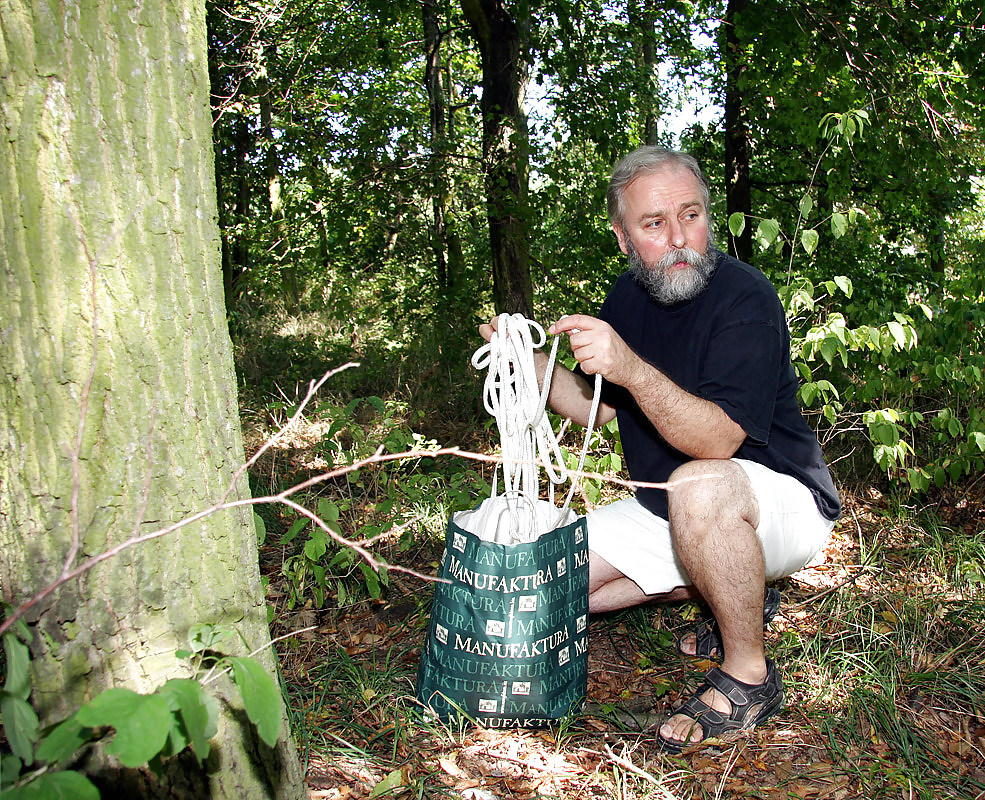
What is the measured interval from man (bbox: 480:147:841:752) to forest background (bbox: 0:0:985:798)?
20 cm

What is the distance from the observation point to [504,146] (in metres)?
4.96

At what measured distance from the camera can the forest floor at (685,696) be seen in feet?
5.92

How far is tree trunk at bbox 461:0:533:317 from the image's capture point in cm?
492

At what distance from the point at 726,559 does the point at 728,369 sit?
0.52m

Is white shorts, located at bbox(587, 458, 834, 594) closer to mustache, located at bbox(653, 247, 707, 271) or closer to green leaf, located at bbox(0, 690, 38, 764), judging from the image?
mustache, located at bbox(653, 247, 707, 271)

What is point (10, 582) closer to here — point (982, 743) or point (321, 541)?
point (321, 541)

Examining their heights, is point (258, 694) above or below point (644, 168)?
below

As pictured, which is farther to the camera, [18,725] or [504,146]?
[504,146]

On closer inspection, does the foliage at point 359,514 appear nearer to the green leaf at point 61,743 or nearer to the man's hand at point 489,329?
the man's hand at point 489,329

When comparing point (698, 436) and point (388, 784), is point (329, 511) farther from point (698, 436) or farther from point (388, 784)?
point (698, 436)

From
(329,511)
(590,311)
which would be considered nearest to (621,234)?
(329,511)

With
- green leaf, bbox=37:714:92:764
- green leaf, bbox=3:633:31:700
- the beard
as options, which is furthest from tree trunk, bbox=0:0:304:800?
the beard

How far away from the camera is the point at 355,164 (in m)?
5.17

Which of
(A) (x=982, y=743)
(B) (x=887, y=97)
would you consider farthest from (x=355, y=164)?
(A) (x=982, y=743)
